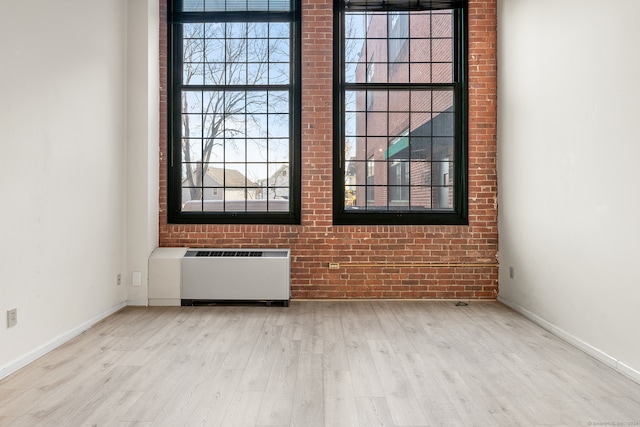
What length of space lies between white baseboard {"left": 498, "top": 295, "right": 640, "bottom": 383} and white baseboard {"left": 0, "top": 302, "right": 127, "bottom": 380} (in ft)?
13.2

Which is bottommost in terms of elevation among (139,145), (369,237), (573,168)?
(369,237)

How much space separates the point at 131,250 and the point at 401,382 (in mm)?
3235

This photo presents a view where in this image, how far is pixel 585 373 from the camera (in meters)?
2.77

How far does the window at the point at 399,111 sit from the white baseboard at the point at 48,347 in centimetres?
276

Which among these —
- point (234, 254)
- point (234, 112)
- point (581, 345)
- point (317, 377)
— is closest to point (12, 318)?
point (317, 377)

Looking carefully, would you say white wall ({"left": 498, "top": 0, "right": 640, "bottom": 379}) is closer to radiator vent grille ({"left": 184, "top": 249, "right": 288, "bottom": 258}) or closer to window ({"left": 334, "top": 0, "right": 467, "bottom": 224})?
window ({"left": 334, "top": 0, "right": 467, "bottom": 224})

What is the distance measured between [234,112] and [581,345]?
411 cm

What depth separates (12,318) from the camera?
110 inches

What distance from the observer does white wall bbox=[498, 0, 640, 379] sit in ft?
9.21

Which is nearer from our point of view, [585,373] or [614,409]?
[614,409]

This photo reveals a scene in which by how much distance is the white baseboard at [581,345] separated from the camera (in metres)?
2.74

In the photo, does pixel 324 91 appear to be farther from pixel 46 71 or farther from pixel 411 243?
pixel 46 71

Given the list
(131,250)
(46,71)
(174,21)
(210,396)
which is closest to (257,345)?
(210,396)

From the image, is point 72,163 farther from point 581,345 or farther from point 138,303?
point 581,345
